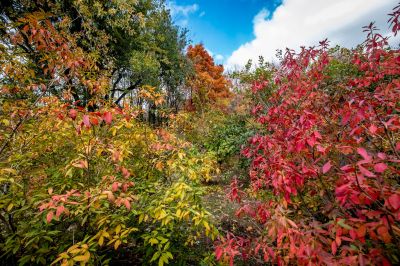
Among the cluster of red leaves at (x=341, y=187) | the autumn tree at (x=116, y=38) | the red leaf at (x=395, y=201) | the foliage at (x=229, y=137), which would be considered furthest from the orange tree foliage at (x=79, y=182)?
the foliage at (x=229, y=137)

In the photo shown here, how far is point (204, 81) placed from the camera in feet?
76.4

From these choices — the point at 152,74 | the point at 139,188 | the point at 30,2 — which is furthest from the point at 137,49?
the point at 139,188

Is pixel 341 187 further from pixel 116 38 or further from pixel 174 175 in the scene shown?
pixel 116 38

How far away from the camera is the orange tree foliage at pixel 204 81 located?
2202 centimetres

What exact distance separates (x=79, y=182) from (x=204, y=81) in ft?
70.5

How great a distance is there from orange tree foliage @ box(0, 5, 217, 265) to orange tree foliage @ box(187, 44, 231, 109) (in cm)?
1700

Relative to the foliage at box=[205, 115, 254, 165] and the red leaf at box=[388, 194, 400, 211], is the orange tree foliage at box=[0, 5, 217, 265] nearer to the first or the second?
the red leaf at box=[388, 194, 400, 211]

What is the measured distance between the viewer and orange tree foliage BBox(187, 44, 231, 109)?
22.0 m

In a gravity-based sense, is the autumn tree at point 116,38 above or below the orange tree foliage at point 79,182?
above

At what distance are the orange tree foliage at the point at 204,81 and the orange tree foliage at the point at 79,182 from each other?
669 inches

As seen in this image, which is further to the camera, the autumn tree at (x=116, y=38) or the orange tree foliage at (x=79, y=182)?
the autumn tree at (x=116, y=38)

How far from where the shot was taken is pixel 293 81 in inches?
162

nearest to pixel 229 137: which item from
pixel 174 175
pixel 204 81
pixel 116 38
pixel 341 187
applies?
pixel 174 175

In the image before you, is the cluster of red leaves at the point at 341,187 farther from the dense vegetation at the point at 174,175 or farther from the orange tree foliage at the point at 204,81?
the orange tree foliage at the point at 204,81
